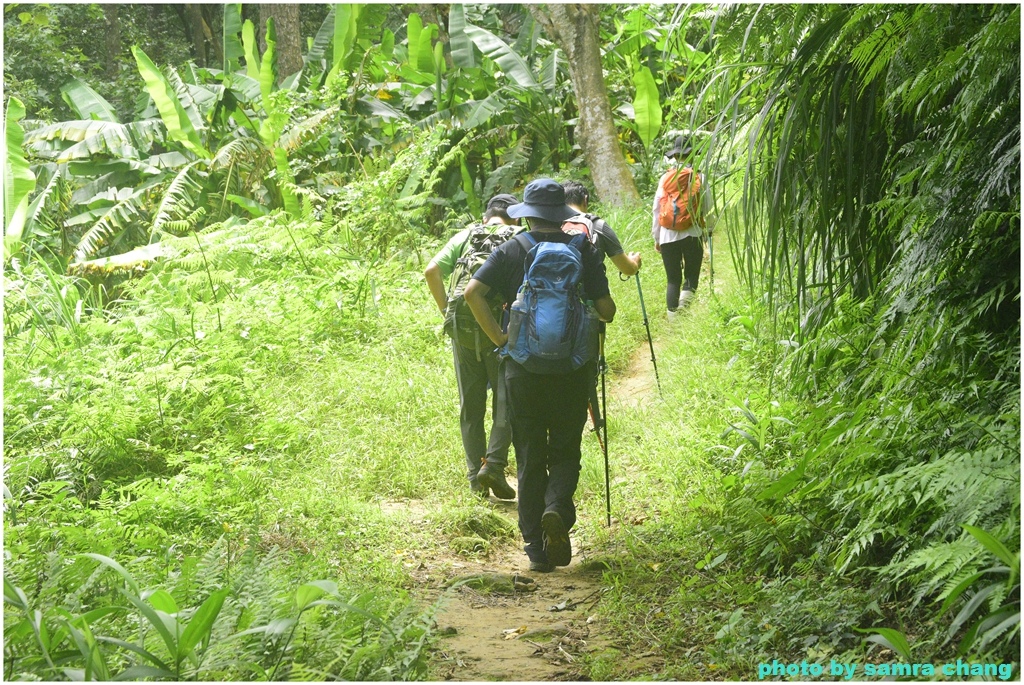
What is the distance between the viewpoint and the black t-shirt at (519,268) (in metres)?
4.95

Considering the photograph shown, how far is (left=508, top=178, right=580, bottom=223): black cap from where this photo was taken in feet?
16.1

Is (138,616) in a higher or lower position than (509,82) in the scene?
lower

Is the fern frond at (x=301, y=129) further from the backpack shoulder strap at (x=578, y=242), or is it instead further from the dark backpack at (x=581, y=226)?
the backpack shoulder strap at (x=578, y=242)

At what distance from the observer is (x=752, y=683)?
125 inches

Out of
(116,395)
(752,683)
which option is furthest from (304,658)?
(116,395)

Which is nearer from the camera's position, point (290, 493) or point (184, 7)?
point (290, 493)

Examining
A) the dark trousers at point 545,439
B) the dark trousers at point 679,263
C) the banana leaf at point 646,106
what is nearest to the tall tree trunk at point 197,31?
the banana leaf at point 646,106

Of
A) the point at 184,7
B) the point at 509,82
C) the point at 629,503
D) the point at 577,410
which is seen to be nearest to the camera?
the point at 577,410

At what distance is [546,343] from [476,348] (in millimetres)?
1299

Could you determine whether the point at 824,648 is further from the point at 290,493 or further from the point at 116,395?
the point at 116,395

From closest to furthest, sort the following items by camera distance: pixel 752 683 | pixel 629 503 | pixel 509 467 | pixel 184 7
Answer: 1. pixel 752 683
2. pixel 629 503
3. pixel 509 467
4. pixel 184 7

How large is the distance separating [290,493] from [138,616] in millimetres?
2610

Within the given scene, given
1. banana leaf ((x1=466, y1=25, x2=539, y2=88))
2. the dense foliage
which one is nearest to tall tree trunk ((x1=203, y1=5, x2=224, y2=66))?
banana leaf ((x1=466, y1=25, x2=539, y2=88))

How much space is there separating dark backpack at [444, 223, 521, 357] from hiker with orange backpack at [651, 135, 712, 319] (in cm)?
313
